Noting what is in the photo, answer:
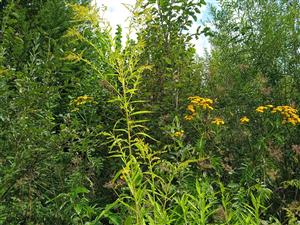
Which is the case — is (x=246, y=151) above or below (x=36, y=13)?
below

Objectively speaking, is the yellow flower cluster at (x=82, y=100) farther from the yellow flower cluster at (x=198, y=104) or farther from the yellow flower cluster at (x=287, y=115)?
the yellow flower cluster at (x=287, y=115)

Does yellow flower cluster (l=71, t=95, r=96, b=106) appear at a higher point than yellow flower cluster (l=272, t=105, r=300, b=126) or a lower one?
lower

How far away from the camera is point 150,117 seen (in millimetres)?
4508

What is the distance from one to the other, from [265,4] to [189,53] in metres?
1.33

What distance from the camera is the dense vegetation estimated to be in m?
2.93

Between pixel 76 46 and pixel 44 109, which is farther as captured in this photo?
pixel 76 46

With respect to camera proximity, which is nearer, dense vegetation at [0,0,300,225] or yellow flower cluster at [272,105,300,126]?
dense vegetation at [0,0,300,225]

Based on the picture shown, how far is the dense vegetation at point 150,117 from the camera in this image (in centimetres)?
293

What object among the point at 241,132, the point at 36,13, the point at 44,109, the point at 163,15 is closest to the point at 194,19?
the point at 163,15

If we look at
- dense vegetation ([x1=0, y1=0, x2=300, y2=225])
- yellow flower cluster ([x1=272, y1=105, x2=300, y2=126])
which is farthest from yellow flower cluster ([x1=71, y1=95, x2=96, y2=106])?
yellow flower cluster ([x1=272, y1=105, x2=300, y2=126])

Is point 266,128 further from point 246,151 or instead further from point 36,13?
point 36,13

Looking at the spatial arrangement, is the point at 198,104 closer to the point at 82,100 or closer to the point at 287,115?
the point at 287,115

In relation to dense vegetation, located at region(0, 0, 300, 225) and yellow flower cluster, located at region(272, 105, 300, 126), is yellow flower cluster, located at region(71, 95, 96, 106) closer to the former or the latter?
dense vegetation, located at region(0, 0, 300, 225)

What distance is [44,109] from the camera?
11.0 feet
